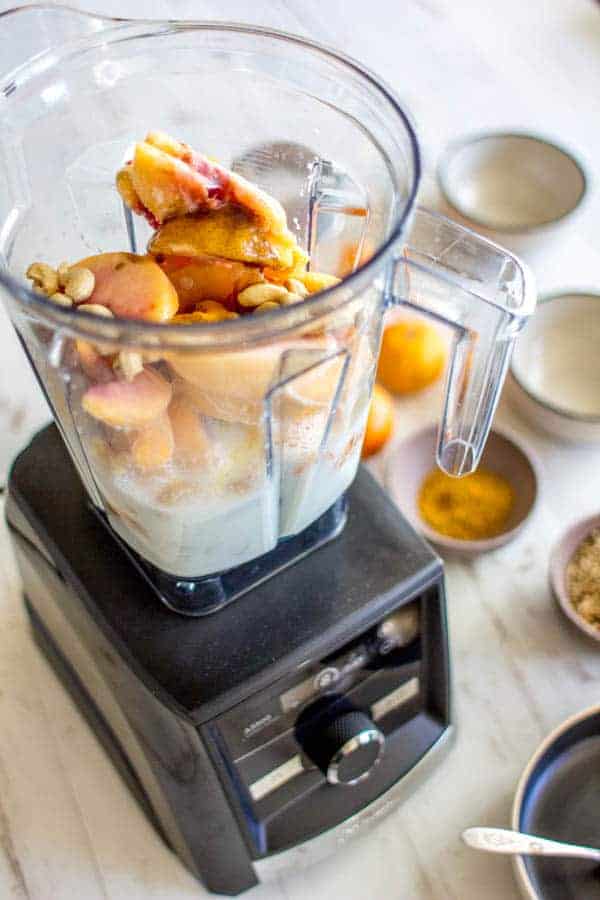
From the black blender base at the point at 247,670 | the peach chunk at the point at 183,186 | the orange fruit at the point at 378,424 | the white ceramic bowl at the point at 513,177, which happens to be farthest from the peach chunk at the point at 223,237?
the white ceramic bowl at the point at 513,177

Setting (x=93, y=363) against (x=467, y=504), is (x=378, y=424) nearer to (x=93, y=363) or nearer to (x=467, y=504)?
(x=467, y=504)

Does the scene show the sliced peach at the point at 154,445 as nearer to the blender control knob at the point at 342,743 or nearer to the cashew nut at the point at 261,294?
the cashew nut at the point at 261,294

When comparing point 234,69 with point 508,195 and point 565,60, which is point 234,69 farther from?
point 565,60

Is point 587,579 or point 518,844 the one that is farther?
point 587,579

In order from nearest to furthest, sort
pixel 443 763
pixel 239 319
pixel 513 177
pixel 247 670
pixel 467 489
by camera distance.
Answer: pixel 239 319 < pixel 247 670 < pixel 443 763 < pixel 467 489 < pixel 513 177

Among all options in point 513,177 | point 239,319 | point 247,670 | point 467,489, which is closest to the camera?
point 239,319

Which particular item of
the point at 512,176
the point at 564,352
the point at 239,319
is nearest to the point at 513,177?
the point at 512,176

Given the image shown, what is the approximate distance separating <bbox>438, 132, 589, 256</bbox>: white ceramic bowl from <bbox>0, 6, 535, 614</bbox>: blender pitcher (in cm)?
39

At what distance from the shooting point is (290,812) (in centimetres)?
62

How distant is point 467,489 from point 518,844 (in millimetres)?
273

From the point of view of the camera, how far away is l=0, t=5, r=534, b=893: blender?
45 centimetres

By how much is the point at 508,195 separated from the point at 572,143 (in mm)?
103

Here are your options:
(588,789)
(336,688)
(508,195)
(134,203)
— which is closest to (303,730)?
(336,688)

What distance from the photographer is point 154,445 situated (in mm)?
442
